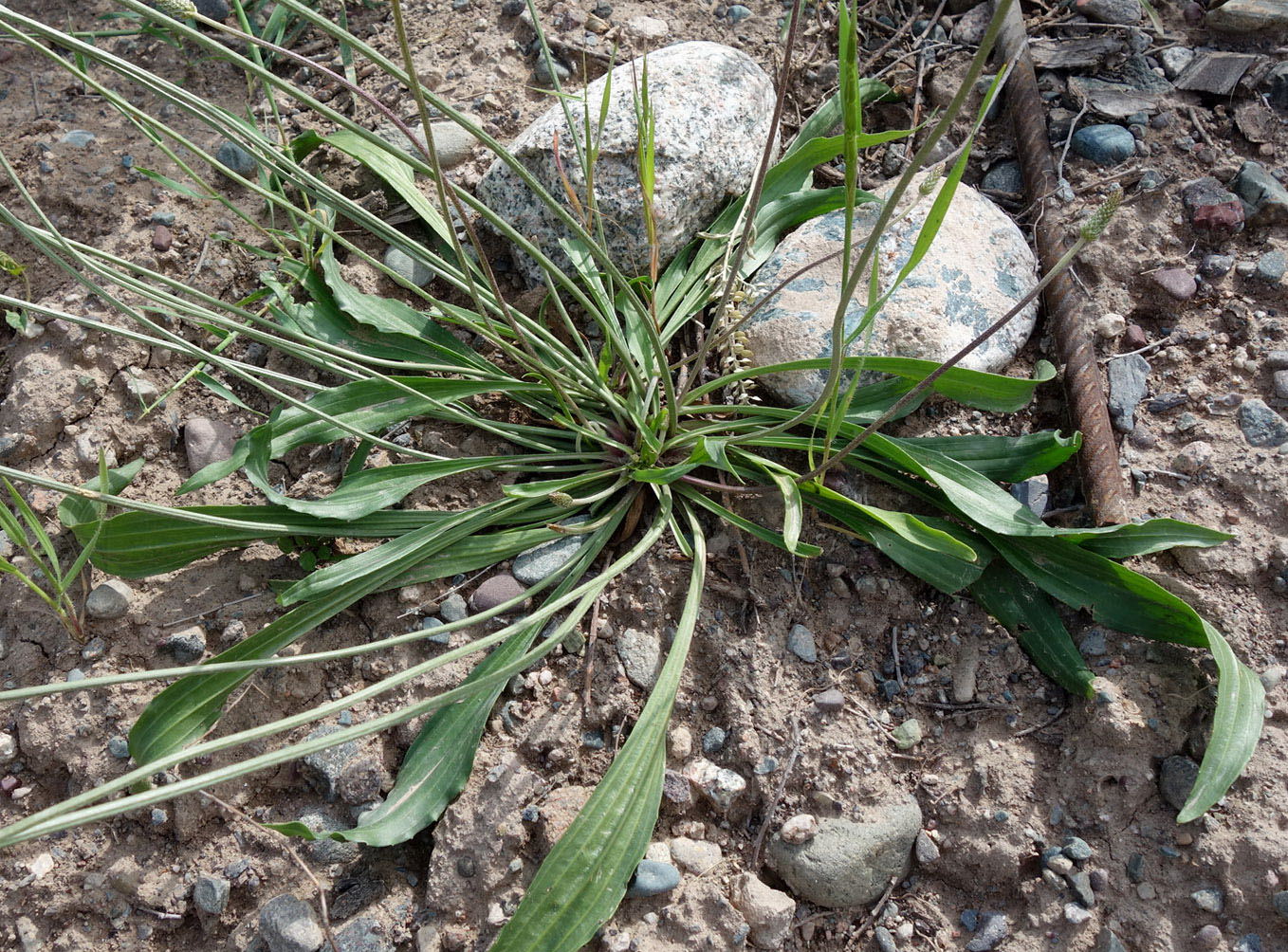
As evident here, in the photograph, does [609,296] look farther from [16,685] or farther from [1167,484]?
[16,685]

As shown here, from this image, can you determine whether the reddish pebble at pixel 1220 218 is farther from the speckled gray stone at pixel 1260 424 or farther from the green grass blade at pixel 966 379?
the green grass blade at pixel 966 379

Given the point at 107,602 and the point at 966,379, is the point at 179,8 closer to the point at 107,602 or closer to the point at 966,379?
the point at 107,602

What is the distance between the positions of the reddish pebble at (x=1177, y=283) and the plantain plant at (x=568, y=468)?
0.51 meters

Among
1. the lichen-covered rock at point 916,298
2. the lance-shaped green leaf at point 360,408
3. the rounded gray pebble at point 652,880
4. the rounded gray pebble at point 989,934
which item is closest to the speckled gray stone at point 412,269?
the lance-shaped green leaf at point 360,408

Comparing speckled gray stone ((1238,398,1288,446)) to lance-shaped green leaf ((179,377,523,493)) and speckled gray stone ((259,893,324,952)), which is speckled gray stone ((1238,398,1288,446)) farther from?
speckled gray stone ((259,893,324,952))

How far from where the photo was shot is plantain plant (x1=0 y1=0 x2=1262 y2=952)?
138 centimetres

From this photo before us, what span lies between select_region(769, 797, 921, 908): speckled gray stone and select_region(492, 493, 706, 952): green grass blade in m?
0.26

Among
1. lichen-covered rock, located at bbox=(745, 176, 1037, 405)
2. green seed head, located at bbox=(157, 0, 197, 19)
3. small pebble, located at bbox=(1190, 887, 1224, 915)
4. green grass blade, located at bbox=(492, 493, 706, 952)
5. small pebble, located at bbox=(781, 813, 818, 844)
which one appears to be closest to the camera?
green seed head, located at bbox=(157, 0, 197, 19)

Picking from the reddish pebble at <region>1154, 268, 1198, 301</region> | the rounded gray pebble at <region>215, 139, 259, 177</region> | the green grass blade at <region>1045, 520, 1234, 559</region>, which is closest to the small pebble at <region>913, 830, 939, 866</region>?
the green grass blade at <region>1045, 520, 1234, 559</region>

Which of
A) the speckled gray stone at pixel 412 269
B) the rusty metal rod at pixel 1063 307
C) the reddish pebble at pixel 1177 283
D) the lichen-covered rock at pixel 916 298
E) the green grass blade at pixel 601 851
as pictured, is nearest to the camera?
the green grass blade at pixel 601 851

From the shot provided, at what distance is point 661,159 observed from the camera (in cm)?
197

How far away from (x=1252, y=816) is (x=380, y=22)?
110 inches

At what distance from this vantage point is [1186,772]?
4.86ft

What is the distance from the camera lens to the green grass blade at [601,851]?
1.29m
